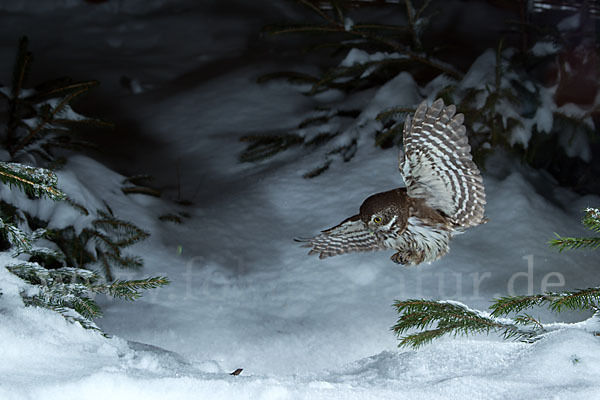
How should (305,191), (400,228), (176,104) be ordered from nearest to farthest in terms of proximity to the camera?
1. (400,228)
2. (305,191)
3. (176,104)

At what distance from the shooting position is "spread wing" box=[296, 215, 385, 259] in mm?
1874

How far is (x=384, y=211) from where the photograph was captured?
63.0 inches

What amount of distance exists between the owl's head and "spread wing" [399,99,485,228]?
0.22ft

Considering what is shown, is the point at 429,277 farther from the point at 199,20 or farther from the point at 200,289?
the point at 199,20

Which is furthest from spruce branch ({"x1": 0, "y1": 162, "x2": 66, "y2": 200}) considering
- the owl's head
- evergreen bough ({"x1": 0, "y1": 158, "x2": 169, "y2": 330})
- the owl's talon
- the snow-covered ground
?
the owl's talon

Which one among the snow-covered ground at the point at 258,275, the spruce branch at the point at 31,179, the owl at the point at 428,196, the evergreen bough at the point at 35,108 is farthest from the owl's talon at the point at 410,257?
the evergreen bough at the point at 35,108

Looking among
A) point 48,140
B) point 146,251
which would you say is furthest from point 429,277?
point 48,140

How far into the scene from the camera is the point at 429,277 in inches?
93.0

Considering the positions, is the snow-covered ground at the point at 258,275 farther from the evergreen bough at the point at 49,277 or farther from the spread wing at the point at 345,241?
the spread wing at the point at 345,241

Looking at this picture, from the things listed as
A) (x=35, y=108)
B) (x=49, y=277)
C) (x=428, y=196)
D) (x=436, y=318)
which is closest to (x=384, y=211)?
(x=428, y=196)

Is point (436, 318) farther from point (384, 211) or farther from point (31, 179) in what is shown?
point (31, 179)

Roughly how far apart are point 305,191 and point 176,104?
1.40 metres

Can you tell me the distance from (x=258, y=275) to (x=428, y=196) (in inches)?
38.2

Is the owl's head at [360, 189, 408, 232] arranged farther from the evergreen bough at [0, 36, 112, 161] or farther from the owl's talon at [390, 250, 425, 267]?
the evergreen bough at [0, 36, 112, 161]
